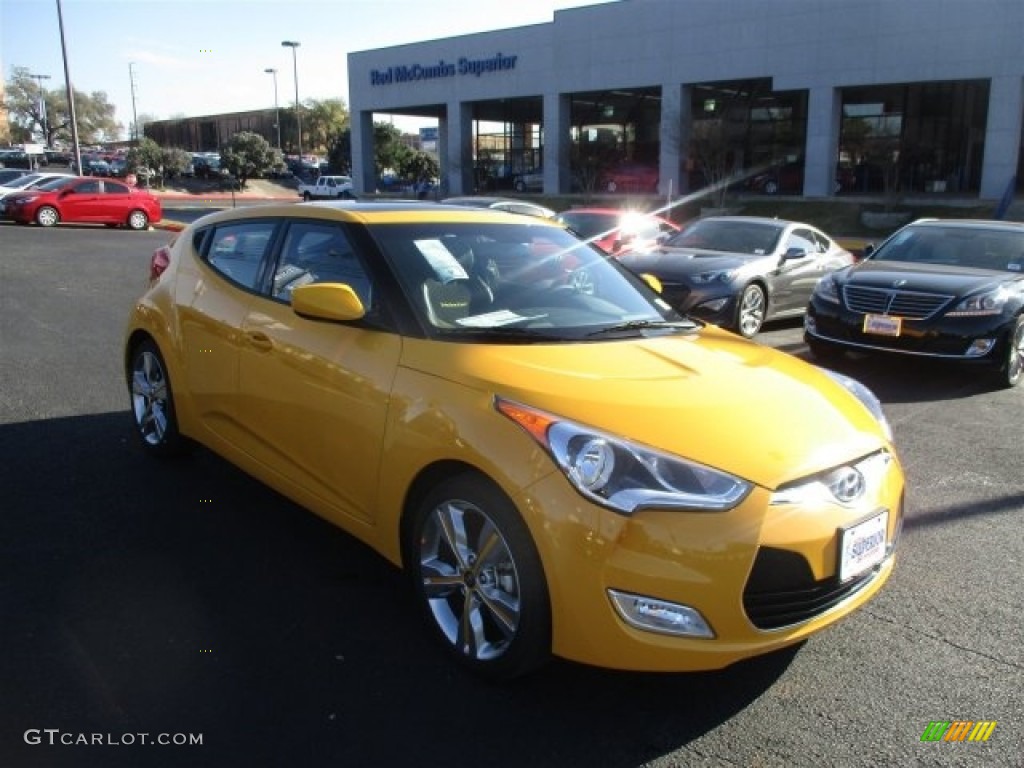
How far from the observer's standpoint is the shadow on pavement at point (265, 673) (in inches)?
104

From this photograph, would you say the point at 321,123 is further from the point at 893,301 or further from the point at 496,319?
the point at 496,319

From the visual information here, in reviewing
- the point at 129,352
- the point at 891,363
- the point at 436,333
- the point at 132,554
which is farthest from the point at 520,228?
the point at 891,363

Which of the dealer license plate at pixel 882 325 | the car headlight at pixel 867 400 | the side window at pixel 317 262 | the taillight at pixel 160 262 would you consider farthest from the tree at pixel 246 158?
the car headlight at pixel 867 400

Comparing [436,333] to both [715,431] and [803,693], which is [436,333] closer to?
[715,431]

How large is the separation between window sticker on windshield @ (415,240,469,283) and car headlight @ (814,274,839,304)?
5578 millimetres

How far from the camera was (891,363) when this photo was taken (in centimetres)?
886

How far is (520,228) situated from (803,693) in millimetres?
2484

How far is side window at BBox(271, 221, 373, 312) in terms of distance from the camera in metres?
3.70

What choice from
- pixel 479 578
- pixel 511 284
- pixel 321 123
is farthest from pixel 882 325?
pixel 321 123

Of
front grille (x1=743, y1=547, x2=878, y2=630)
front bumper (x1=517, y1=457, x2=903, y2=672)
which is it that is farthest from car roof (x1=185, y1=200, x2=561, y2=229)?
front grille (x1=743, y1=547, x2=878, y2=630)

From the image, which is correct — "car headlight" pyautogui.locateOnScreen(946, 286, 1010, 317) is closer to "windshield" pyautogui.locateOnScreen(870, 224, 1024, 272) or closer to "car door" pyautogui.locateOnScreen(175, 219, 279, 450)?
"windshield" pyautogui.locateOnScreen(870, 224, 1024, 272)

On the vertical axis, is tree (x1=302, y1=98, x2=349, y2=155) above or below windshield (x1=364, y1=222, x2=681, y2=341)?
above

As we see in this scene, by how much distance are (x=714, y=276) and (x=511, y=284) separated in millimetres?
6370

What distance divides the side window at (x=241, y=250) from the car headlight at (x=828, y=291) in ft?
19.2
